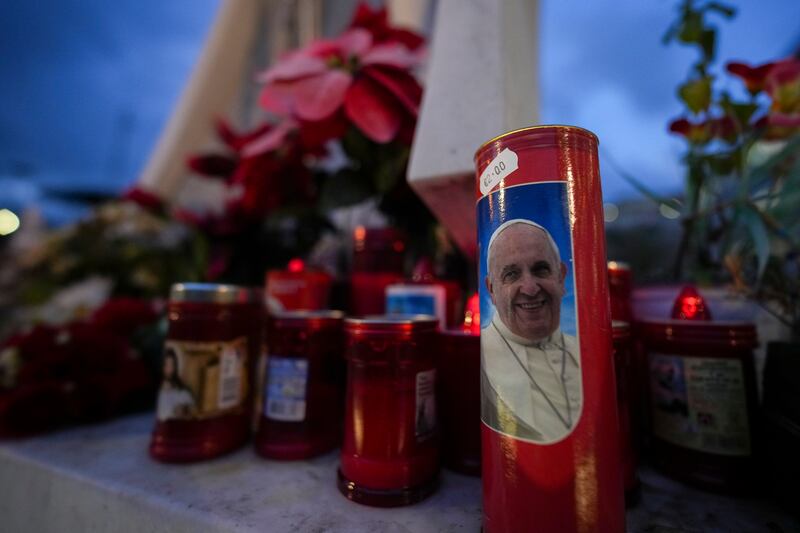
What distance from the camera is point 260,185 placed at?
735 millimetres

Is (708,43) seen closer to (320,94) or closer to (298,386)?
(320,94)

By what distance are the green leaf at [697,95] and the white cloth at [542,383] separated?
0.48 m

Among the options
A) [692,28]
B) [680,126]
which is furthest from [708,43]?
[680,126]

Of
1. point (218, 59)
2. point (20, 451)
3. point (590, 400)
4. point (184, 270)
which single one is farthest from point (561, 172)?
point (218, 59)

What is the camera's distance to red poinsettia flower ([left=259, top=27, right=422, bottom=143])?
0.56m

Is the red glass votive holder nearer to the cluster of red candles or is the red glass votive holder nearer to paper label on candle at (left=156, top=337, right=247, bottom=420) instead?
the cluster of red candles

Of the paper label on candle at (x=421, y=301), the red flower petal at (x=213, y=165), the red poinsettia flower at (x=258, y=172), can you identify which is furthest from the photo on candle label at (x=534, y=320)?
the red flower petal at (x=213, y=165)

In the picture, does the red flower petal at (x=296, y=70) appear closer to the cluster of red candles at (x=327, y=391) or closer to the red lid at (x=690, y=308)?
the cluster of red candles at (x=327, y=391)

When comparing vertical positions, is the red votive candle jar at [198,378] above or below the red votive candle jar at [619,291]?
below

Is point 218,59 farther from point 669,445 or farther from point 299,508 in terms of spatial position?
point 669,445

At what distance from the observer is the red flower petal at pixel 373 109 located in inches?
21.9

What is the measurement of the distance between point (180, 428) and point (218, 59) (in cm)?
163

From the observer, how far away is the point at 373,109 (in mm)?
569

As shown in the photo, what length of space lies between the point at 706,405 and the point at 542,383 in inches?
11.3
